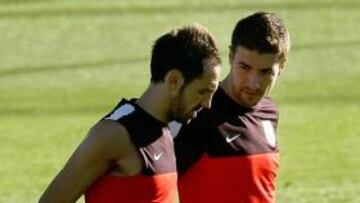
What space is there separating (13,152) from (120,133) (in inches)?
267

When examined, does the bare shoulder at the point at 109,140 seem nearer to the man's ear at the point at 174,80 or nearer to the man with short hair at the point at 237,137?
the man's ear at the point at 174,80

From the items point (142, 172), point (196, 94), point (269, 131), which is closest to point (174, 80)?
point (196, 94)

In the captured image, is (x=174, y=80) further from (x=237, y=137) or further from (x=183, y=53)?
(x=237, y=137)

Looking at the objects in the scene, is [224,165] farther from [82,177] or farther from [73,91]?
[73,91]

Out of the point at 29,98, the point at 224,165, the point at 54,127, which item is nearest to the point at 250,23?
the point at 224,165

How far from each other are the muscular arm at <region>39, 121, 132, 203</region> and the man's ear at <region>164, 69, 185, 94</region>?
213mm

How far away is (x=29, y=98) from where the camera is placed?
13.1 m

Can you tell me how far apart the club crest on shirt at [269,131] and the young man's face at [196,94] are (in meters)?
0.92

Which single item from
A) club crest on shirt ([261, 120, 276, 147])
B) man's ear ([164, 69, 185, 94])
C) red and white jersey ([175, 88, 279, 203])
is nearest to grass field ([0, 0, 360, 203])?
club crest on shirt ([261, 120, 276, 147])

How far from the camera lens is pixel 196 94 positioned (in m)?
4.62

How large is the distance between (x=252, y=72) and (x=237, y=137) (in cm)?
30

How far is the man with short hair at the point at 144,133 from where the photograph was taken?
4.57m

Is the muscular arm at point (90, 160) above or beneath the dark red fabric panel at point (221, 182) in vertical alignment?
above

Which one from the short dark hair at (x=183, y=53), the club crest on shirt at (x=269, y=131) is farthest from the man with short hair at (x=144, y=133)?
the club crest on shirt at (x=269, y=131)
